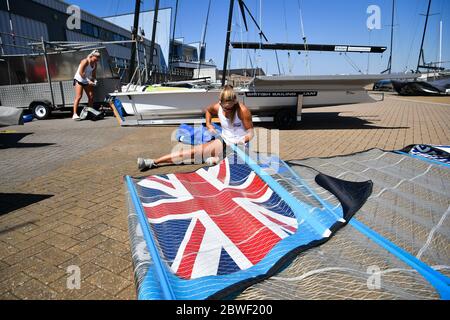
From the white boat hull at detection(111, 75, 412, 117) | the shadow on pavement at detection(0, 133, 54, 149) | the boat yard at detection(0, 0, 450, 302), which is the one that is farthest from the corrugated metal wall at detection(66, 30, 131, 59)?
the boat yard at detection(0, 0, 450, 302)

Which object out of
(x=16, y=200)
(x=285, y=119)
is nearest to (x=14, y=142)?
(x=16, y=200)

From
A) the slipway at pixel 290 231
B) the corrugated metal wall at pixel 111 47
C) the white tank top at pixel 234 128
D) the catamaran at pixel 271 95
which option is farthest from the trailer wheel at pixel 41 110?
the corrugated metal wall at pixel 111 47

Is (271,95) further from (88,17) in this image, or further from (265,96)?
(88,17)

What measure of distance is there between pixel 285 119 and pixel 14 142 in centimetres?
703

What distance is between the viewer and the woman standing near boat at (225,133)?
4215mm

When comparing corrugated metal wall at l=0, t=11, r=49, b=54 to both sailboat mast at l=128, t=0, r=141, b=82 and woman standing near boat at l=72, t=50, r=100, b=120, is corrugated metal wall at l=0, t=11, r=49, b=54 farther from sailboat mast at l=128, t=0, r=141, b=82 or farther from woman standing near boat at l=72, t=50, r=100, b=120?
sailboat mast at l=128, t=0, r=141, b=82

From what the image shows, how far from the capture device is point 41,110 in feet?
35.0

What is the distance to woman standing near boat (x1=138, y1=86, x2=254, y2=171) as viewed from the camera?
4215mm

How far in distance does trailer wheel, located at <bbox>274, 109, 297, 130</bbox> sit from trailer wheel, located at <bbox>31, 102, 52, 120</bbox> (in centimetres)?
835

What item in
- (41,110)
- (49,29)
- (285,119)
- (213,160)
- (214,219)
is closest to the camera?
(214,219)
